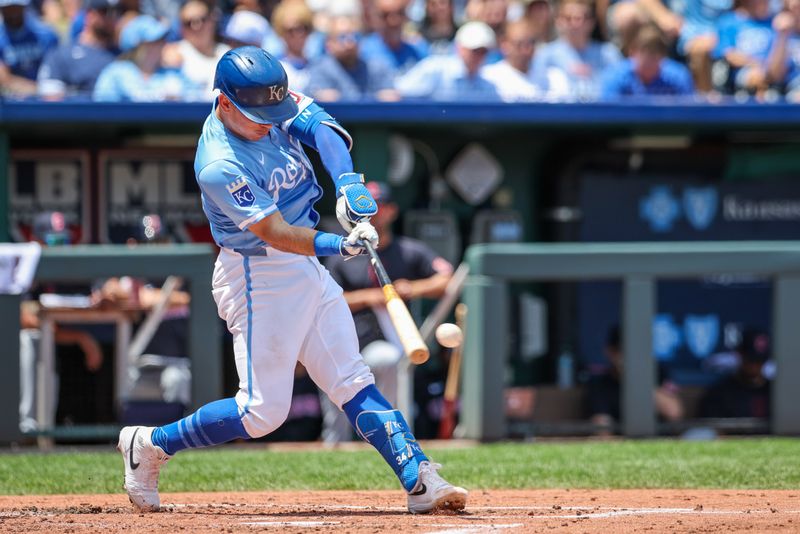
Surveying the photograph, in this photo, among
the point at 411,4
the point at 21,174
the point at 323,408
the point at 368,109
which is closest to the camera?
the point at 323,408

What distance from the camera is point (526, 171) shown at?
31.7 feet

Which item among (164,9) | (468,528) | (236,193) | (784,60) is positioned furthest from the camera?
(164,9)

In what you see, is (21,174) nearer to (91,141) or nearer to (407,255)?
(91,141)

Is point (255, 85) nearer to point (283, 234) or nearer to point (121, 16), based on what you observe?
point (283, 234)

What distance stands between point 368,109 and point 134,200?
177 centimetres

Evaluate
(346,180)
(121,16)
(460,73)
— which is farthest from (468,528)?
(121,16)

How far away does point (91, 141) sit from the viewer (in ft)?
30.1

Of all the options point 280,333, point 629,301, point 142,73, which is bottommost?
point 629,301

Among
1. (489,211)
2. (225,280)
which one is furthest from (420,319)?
(225,280)

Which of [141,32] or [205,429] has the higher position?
[141,32]

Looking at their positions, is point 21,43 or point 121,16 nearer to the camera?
point 21,43

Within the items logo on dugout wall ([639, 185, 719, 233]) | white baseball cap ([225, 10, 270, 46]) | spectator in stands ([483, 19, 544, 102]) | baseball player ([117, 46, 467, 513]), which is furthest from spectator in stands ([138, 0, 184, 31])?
baseball player ([117, 46, 467, 513])

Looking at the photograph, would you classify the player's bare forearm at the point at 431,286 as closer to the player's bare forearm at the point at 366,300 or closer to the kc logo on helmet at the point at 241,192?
the player's bare forearm at the point at 366,300

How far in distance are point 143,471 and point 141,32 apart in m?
4.51
